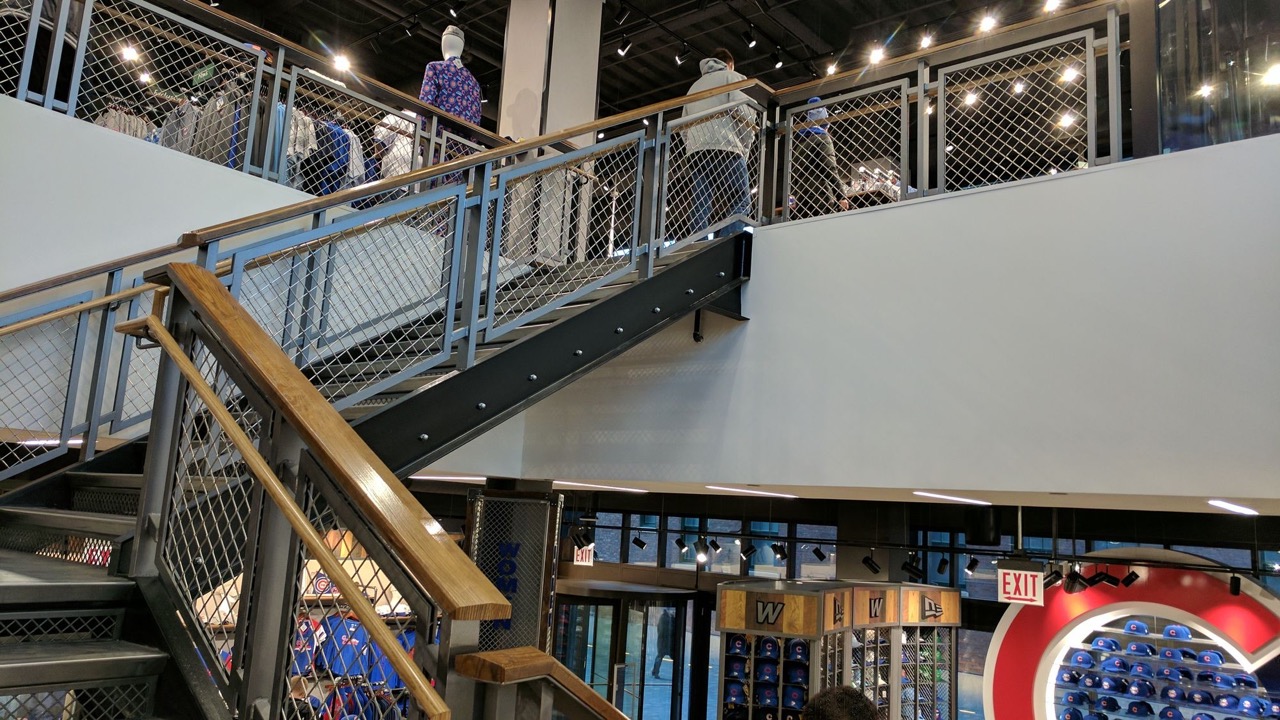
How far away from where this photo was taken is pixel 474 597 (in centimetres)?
160

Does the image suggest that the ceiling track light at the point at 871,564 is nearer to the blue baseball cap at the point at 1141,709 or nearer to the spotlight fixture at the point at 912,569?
the spotlight fixture at the point at 912,569

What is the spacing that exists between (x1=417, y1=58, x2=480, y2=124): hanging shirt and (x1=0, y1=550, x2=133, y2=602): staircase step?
4840 millimetres

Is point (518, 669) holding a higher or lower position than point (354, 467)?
lower

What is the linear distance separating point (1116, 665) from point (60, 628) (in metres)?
11.0

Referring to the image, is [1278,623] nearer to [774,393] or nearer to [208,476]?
[774,393]

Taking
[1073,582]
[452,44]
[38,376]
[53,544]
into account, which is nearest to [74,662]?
[53,544]

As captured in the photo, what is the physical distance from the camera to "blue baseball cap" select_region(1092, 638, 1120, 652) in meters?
10.2

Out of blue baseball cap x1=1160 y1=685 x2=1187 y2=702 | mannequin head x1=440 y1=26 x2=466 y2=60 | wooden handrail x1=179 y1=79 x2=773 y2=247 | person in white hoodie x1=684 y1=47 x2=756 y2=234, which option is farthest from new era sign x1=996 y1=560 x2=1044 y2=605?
mannequin head x1=440 y1=26 x2=466 y2=60

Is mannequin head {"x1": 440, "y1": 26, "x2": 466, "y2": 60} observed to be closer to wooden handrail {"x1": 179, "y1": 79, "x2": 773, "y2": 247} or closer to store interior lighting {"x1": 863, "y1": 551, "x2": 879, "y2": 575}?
wooden handrail {"x1": 179, "y1": 79, "x2": 773, "y2": 247}

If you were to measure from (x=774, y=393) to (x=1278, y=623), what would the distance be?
7192mm

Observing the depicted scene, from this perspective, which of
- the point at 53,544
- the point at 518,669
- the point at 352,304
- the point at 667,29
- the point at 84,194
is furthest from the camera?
the point at 667,29

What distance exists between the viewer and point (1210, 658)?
31.6 feet

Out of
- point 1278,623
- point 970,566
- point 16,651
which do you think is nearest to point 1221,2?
point 16,651

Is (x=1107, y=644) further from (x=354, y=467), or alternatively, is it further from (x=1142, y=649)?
(x=354, y=467)
